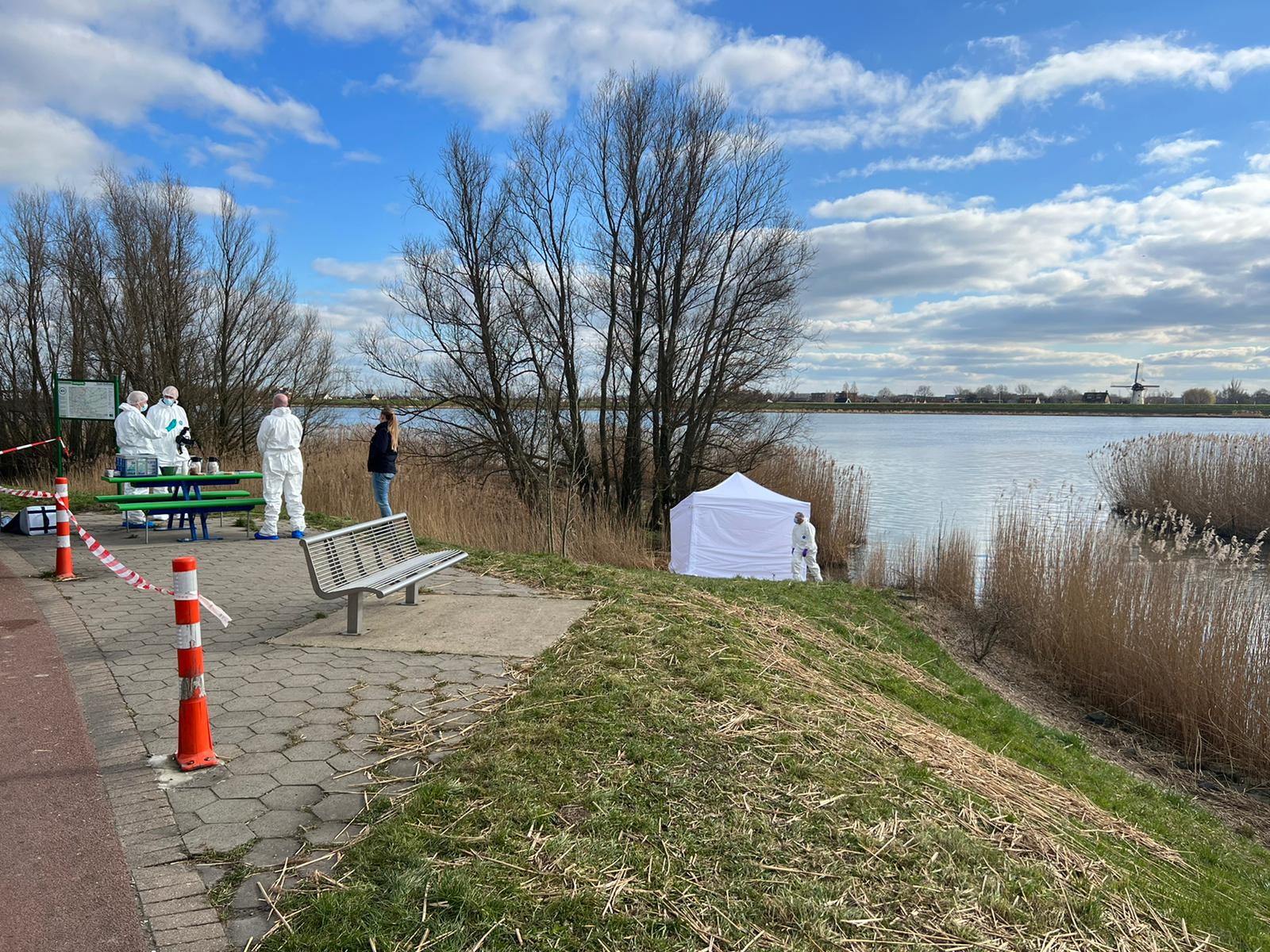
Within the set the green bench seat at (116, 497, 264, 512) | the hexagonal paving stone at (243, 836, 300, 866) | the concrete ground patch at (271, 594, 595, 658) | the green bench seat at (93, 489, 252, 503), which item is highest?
the green bench seat at (93, 489, 252, 503)

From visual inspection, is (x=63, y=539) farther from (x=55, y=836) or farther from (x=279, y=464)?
(x=55, y=836)

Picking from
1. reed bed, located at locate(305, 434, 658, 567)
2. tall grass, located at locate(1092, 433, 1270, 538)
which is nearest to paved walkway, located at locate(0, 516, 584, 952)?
reed bed, located at locate(305, 434, 658, 567)

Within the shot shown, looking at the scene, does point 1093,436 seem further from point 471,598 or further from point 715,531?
point 471,598

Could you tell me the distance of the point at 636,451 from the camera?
2338 cm

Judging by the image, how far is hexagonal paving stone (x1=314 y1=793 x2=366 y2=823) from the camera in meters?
3.49

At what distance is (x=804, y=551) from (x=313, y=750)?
13.2m

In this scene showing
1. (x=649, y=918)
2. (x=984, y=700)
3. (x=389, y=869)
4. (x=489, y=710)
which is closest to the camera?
(x=649, y=918)

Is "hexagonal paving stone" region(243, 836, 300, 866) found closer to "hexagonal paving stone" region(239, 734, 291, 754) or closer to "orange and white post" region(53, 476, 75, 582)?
"hexagonal paving stone" region(239, 734, 291, 754)

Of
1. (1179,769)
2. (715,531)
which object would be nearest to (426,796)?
(1179,769)

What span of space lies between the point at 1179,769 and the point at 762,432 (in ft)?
50.6

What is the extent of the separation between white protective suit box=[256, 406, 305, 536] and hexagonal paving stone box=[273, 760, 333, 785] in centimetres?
784

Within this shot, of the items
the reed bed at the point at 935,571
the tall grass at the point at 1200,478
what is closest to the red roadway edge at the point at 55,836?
the reed bed at the point at 935,571

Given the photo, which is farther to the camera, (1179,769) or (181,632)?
(1179,769)

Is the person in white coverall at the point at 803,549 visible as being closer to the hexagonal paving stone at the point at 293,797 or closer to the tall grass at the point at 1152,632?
the tall grass at the point at 1152,632
